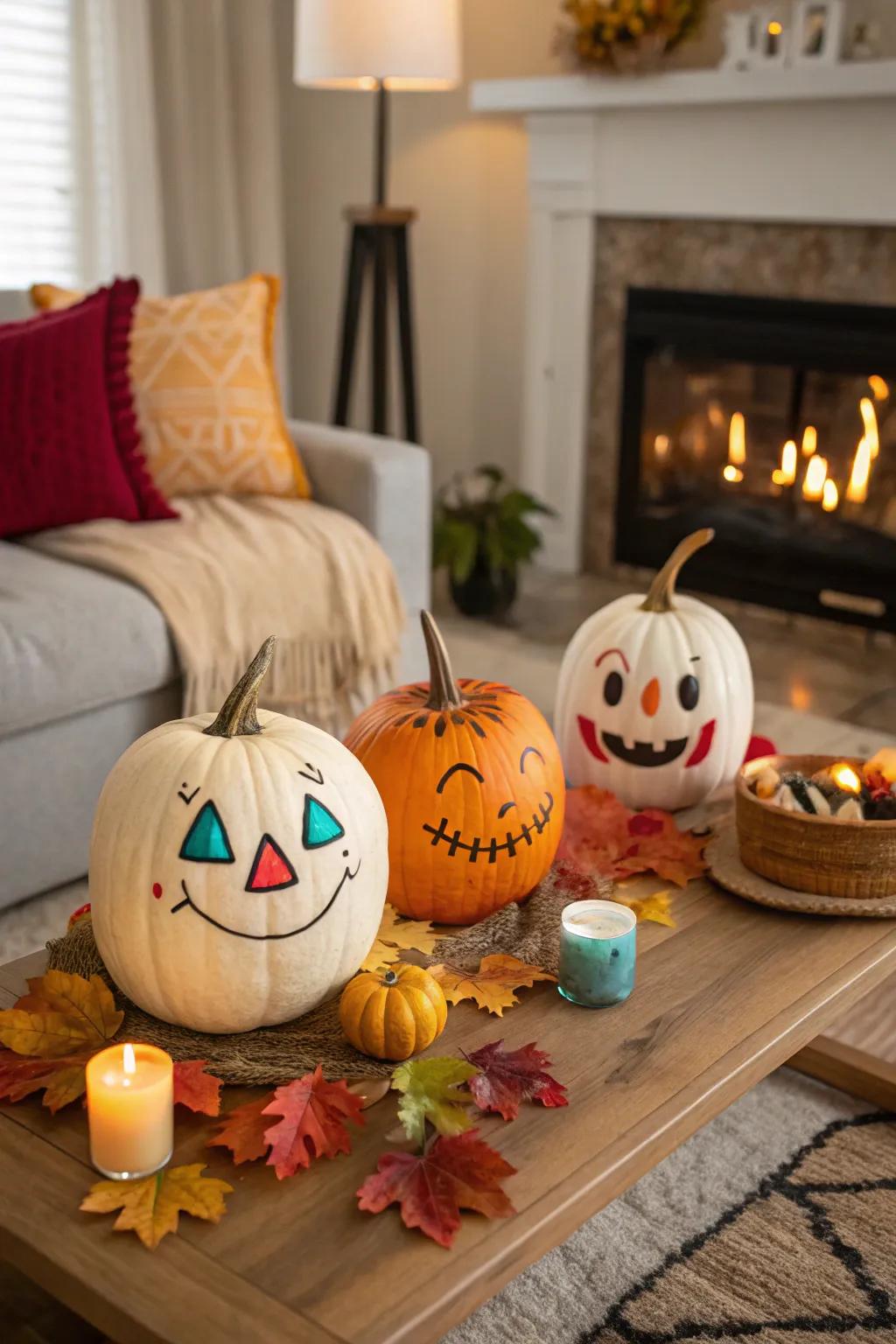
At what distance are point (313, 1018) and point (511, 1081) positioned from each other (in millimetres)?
194

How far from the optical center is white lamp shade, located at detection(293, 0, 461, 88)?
3.24 meters

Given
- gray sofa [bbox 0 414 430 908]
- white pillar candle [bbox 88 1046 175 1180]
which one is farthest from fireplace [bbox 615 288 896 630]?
white pillar candle [bbox 88 1046 175 1180]

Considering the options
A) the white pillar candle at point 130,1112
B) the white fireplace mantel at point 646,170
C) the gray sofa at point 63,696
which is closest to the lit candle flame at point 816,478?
the white fireplace mantel at point 646,170

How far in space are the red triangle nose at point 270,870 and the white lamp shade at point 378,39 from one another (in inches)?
107

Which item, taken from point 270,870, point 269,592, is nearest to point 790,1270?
point 270,870

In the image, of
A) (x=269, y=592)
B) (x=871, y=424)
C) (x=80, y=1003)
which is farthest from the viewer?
(x=871, y=424)

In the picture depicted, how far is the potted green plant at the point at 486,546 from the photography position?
3.41 m

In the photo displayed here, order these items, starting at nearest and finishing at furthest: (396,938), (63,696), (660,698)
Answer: (396,938)
(660,698)
(63,696)

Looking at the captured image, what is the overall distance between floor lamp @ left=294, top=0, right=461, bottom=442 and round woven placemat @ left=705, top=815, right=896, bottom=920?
8.14 ft

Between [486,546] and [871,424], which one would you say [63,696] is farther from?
[871,424]

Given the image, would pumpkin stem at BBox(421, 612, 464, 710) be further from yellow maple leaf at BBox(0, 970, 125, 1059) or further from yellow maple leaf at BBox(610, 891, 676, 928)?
yellow maple leaf at BBox(0, 970, 125, 1059)

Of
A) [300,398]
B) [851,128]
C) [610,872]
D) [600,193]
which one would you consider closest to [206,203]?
[300,398]

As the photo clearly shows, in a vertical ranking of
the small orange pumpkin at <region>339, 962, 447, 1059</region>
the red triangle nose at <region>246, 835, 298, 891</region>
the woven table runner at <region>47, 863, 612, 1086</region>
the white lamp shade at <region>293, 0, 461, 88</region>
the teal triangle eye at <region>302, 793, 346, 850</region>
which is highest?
the white lamp shade at <region>293, 0, 461, 88</region>

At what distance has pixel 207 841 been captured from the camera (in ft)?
3.41
